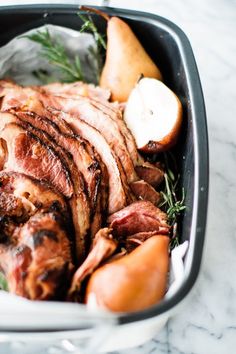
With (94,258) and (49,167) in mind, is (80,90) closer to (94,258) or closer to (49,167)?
(49,167)

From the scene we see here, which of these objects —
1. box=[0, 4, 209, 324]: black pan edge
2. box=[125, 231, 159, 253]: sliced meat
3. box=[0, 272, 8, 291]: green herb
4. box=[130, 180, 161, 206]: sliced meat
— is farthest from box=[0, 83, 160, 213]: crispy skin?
box=[0, 272, 8, 291]: green herb

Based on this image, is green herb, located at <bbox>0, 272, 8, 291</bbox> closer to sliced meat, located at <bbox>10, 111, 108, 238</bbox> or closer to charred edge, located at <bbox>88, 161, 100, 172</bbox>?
sliced meat, located at <bbox>10, 111, 108, 238</bbox>

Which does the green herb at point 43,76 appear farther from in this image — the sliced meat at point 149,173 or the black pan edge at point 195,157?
the sliced meat at point 149,173

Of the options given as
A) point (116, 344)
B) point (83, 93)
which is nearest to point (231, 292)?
point (116, 344)

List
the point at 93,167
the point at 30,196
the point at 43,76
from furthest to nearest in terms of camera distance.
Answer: the point at 43,76 < the point at 93,167 < the point at 30,196

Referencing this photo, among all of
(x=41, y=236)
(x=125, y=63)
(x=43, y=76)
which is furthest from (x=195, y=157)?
(x=43, y=76)

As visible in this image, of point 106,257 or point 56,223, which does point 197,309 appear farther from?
point 56,223
